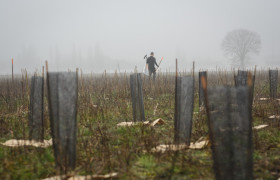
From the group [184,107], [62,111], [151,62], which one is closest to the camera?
[62,111]

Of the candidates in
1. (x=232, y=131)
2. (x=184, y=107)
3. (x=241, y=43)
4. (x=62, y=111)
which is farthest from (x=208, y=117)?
(x=241, y=43)

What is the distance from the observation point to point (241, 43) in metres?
46.2

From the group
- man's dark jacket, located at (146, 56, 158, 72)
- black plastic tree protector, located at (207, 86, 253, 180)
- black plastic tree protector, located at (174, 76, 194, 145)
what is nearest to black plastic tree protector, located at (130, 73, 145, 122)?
black plastic tree protector, located at (174, 76, 194, 145)

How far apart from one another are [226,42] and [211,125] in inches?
1969

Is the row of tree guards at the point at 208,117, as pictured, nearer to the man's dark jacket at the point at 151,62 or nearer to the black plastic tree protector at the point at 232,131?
the black plastic tree protector at the point at 232,131

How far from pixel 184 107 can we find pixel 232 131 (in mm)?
1111

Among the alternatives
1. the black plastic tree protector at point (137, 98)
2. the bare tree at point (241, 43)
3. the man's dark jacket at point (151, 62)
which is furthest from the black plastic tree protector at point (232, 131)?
the bare tree at point (241, 43)

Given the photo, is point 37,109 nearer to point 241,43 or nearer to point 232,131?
point 232,131

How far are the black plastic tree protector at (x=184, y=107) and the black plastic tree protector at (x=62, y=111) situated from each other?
1167 mm

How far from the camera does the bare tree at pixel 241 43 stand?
4512 cm

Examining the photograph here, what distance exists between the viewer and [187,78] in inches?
106

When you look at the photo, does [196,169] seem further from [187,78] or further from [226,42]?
[226,42]

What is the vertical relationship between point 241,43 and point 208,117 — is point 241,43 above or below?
above

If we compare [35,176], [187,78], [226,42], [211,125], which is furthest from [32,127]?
[226,42]
